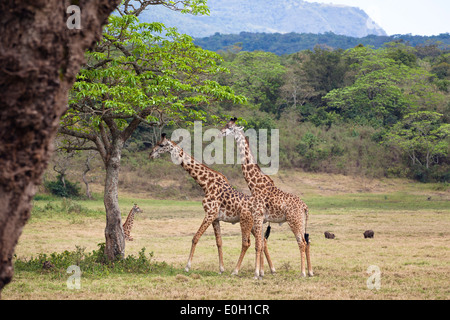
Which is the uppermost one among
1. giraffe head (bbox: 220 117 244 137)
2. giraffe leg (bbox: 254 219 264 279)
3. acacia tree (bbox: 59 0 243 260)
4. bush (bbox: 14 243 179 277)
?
acacia tree (bbox: 59 0 243 260)

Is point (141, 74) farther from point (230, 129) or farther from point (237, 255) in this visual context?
point (237, 255)

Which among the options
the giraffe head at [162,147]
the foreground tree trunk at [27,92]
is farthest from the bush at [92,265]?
the foreground tree trunk at [27,92]

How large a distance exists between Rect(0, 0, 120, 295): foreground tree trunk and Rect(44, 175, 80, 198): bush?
28.4 metres

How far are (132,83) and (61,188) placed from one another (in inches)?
900

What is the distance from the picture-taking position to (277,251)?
14469 millimetres

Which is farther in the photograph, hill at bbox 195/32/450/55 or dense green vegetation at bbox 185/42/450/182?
hill at bbox 195/32/450/55

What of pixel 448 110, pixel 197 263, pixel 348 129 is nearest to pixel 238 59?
pixel 348 129

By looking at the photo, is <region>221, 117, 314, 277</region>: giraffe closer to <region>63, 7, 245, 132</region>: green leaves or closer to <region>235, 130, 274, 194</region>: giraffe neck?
<region>235, 130, 274, 194</region>: giraffe neck

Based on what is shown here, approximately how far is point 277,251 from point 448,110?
1335 inches

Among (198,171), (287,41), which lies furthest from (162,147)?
(287,41)

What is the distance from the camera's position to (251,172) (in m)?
11.0

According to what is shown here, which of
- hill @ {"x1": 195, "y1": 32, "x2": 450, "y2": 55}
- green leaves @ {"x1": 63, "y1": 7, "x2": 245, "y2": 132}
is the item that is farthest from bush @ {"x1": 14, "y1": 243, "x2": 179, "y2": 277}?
hill @ {"x1": 195, "y1": 32, "x2": 450, "y2": 55}

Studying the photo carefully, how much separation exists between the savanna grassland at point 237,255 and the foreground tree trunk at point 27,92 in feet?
14.7

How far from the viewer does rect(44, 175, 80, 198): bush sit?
102 ft
